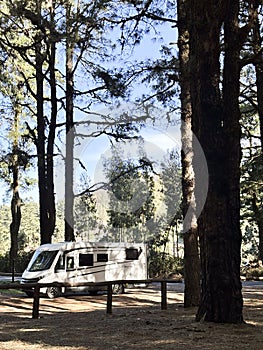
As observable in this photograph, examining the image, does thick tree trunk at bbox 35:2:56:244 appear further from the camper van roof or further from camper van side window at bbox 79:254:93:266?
camper van side window at bbox 79:254:93:266

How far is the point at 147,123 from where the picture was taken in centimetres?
1402

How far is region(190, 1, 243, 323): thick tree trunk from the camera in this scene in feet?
22.0

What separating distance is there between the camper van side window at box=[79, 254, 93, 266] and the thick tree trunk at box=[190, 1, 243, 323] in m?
8.81

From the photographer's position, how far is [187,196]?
10086mm

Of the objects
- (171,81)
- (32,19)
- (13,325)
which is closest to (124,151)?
(32,19)

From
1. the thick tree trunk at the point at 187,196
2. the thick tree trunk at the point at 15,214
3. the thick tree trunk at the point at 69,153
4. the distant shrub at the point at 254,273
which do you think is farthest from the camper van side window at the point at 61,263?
the distant shrub at the point at 254,273

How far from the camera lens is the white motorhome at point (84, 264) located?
49.7 ft

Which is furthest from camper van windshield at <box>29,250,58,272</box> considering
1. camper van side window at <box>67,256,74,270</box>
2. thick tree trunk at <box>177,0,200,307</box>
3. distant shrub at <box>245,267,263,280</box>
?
distant shrub at <box>245,267,263,280</box>

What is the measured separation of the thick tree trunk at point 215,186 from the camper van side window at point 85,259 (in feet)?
28.9

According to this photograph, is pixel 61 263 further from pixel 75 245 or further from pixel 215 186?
pixel 215 186

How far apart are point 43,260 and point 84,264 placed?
4.43 feet

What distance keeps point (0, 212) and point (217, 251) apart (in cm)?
6425

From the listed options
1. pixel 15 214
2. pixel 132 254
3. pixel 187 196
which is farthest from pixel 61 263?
pixel 15 214

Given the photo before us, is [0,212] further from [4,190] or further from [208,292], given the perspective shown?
[208,292]
